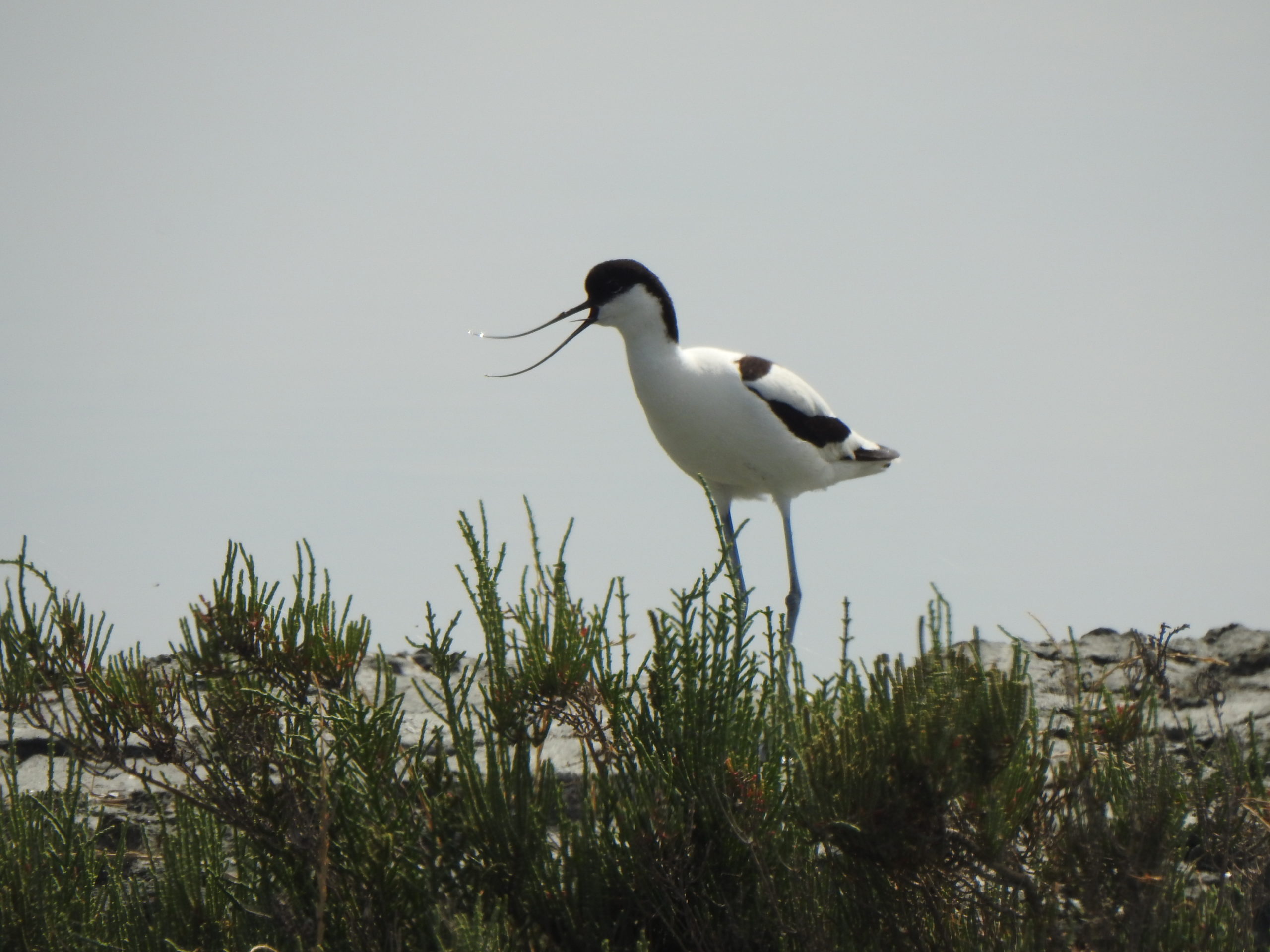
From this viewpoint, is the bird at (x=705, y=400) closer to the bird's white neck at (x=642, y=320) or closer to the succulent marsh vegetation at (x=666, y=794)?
the bird's white neck at (x=642, y=320)

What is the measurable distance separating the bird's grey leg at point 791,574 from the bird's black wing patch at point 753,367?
887mm

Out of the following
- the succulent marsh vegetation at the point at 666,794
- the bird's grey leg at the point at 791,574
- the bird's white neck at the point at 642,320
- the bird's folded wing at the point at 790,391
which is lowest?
the succulent marsh vegetation at the point at 666,794

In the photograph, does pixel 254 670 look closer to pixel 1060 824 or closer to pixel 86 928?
pixel 86 928

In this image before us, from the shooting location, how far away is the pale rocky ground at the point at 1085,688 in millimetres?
4402

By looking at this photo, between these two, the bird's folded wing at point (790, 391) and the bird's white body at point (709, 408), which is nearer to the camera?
the bird's white body at point (709, 408)

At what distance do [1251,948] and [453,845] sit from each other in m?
1.56

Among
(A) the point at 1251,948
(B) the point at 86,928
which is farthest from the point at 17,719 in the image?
(A) the point at 1251,948

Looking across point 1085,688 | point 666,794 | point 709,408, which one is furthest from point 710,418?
point 666,794

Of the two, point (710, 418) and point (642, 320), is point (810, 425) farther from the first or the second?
point (642, 320)

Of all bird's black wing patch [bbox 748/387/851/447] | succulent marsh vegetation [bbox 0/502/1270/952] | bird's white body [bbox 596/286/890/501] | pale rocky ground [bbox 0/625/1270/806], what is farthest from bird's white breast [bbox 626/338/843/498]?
succulent marsh vegetation [bbox 0/502/1270/952]

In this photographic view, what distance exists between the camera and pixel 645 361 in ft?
24.8

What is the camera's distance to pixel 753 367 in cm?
800

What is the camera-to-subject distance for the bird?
7.49 m

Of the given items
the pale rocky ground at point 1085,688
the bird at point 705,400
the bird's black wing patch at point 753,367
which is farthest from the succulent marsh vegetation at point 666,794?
the bird's black wing patch at point 753,367
